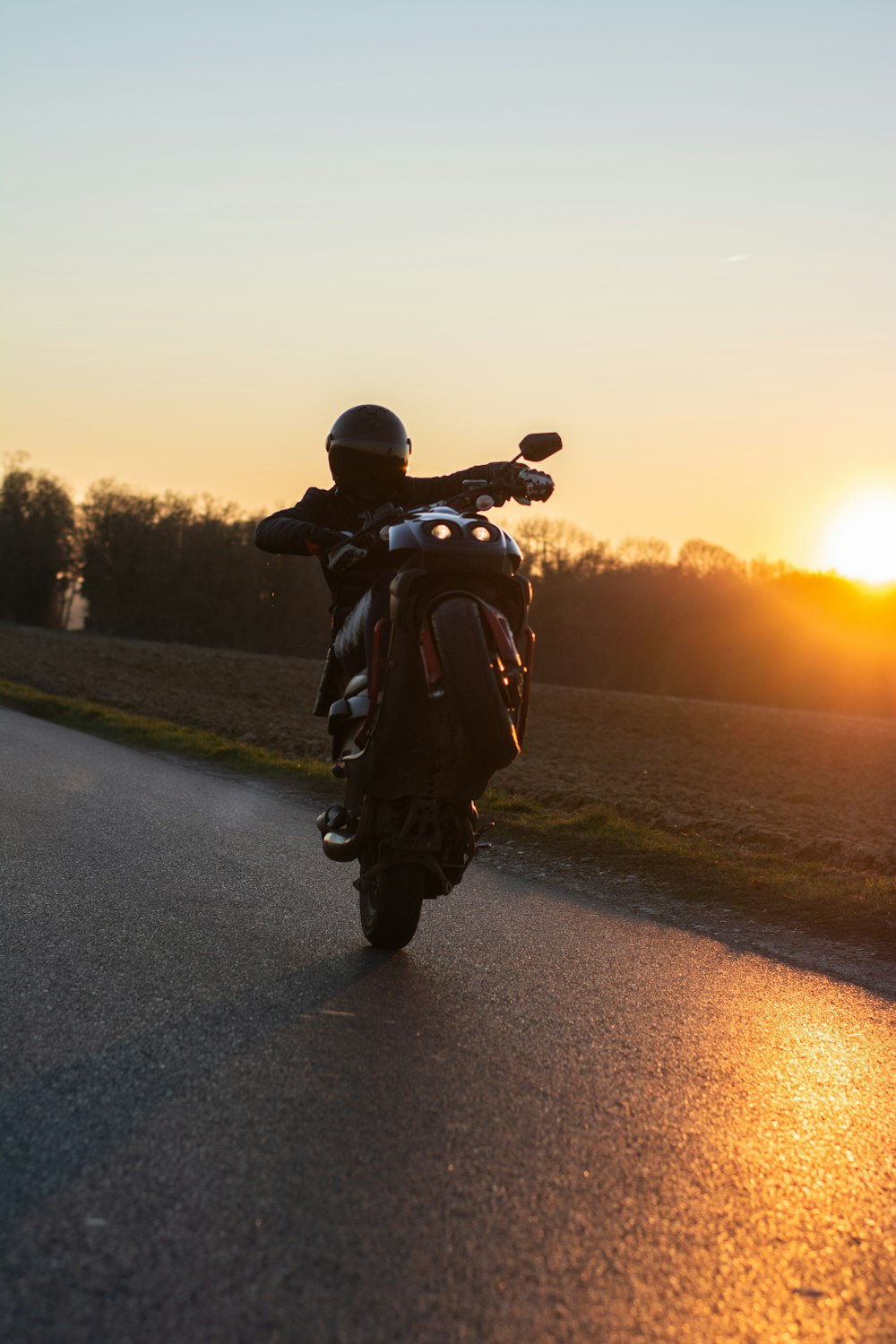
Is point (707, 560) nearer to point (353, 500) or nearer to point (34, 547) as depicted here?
point (34, 547)

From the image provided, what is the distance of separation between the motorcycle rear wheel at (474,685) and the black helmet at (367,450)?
54.4 inches

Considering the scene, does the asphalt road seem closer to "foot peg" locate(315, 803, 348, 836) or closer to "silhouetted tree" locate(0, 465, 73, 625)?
"foot peg" locate(315, 803, 348, 836)

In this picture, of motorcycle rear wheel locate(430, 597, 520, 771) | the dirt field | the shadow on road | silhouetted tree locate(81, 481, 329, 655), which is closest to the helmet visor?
motorcycle rear wheel locate(430, 597, 520, 771)

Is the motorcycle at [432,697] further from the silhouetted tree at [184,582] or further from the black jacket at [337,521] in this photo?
the silhouetted tree at [184,582]

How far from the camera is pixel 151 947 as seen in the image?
513cm

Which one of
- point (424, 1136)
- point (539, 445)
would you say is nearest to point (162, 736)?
point (539, 445)

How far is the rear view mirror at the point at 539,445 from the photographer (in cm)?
515

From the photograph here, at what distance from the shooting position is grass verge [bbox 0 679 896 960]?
760cm

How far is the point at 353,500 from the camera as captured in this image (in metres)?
5.88

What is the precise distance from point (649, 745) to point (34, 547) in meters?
74.8

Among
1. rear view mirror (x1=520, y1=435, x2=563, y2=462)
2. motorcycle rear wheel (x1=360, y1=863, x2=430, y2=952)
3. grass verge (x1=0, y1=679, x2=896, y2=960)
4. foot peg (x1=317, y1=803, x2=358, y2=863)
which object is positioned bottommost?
grass verge (x1=0, y1=679, x2=896, y2=960)

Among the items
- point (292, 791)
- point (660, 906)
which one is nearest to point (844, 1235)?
point (660, 906)

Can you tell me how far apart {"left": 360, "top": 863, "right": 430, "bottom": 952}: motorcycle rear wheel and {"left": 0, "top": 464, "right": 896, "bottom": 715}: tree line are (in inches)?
1849

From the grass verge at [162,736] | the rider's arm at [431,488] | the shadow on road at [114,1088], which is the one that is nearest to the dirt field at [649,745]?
the grass verge at [162,736]
